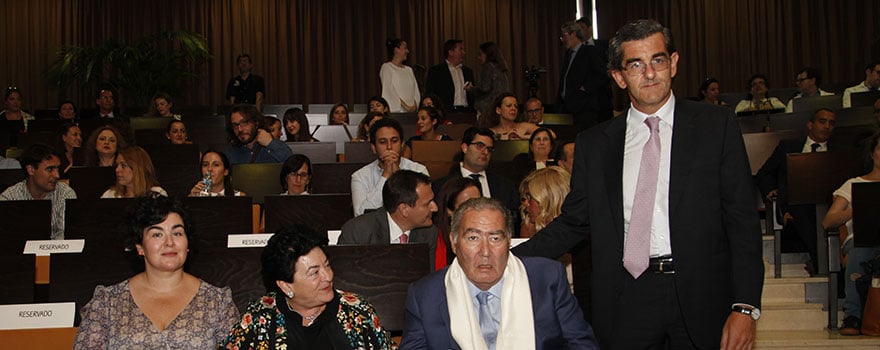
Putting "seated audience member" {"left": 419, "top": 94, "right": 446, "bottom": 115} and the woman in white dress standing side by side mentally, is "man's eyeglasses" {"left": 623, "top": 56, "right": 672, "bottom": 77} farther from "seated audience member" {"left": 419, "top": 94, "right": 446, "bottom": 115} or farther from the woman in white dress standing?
the woman in white dress standing

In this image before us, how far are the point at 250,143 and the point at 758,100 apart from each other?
6.24 m

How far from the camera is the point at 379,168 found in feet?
21.0

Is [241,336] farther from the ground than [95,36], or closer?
closer

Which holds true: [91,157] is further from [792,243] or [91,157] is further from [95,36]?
[95,36]

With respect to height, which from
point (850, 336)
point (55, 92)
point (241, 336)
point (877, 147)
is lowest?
point (850, 336)

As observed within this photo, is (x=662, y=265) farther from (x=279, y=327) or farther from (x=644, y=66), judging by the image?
(x=279, y=327)

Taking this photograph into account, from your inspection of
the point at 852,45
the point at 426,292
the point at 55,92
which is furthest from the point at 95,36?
the point at 426,292

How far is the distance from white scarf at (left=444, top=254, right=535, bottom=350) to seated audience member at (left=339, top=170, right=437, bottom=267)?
6.02 feet

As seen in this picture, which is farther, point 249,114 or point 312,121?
point 312,121

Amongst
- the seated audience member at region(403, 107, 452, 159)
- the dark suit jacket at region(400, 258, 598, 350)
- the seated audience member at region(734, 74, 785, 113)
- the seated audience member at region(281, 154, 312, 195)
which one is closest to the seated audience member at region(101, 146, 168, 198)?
the seated audience member at region(281, 154, 312, 195)

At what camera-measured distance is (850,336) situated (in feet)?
17.5

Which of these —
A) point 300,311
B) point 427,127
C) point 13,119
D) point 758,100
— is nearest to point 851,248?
point 300,311

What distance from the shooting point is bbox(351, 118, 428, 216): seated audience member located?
20.2 ft

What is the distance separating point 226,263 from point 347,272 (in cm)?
51
